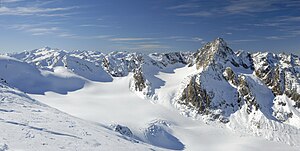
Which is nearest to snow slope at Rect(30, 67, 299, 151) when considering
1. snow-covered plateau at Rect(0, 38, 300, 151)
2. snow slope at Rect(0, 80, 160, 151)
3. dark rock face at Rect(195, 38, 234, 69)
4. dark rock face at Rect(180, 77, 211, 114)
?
snow-covered plateau at Rect(0, 38, 300, 151)

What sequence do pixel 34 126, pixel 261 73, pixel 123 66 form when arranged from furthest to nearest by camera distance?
pixel 123 66 < pixel 261 73 < pixel 34 126

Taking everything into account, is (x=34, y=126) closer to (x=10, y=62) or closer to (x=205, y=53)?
(x=205, y=53)

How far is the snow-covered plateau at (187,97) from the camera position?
297 feet

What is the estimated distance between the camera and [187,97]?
117 meters

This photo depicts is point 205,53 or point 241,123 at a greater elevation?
point 205,53

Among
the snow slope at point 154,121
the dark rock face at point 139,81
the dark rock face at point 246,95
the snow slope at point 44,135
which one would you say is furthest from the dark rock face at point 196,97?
the snow slope at point 44,135

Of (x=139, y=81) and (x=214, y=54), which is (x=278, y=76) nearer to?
(x=214, y=54)

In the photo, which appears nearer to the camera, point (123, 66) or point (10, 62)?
point (10, 62)

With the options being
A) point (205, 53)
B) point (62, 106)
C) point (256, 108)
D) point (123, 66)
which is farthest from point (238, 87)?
point (123, 66)

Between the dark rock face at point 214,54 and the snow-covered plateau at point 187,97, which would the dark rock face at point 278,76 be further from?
the dark rock face at point 214,54

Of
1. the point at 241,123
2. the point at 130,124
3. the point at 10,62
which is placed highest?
the point at 10,62

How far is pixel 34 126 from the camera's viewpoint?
31.2m

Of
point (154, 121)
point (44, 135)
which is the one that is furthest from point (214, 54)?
point (44, 135)

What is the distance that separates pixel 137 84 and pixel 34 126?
4015 inches
